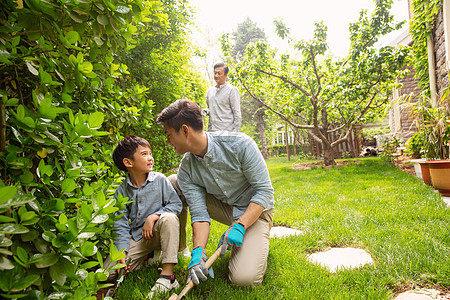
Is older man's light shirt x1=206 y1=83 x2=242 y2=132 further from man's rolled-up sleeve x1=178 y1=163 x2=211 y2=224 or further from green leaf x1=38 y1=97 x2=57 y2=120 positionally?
green leaf x1=38 y1=97 x2=57 y2=120

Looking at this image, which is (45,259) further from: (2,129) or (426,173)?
(426,173)

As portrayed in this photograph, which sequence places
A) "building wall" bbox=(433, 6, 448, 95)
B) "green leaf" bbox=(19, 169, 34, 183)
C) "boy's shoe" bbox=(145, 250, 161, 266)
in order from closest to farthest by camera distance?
"green leaf" bbox=(19, 169, 34, 183) < "boy's shoe" bbox=(145, 250, 161, 266) < "building wall" bbox=(433, 6, 448, 95)

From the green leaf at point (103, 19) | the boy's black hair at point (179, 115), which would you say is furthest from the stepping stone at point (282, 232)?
the green leaf at point (103, 19)

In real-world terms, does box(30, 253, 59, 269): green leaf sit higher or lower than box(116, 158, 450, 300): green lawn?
higher

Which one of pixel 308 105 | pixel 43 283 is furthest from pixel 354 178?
pixel 43 283

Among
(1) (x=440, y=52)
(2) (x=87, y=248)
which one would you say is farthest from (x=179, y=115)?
(1) (x=440, y=52)

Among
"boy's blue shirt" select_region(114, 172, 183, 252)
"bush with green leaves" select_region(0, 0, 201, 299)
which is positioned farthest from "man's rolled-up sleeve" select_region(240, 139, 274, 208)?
"bush with green leaves" select_region(0, 0, 201, 299)

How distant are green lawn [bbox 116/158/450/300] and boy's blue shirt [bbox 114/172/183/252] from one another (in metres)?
0.36

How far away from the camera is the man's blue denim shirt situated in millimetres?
1894

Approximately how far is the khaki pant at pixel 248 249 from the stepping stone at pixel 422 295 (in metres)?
0.78

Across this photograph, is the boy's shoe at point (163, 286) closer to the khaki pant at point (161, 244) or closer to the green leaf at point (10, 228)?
the khaki pant at point (161, 244)

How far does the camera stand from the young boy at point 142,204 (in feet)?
6.09

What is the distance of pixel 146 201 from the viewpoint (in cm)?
201

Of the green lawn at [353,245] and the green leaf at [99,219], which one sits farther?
the green lawn at [353,245]
